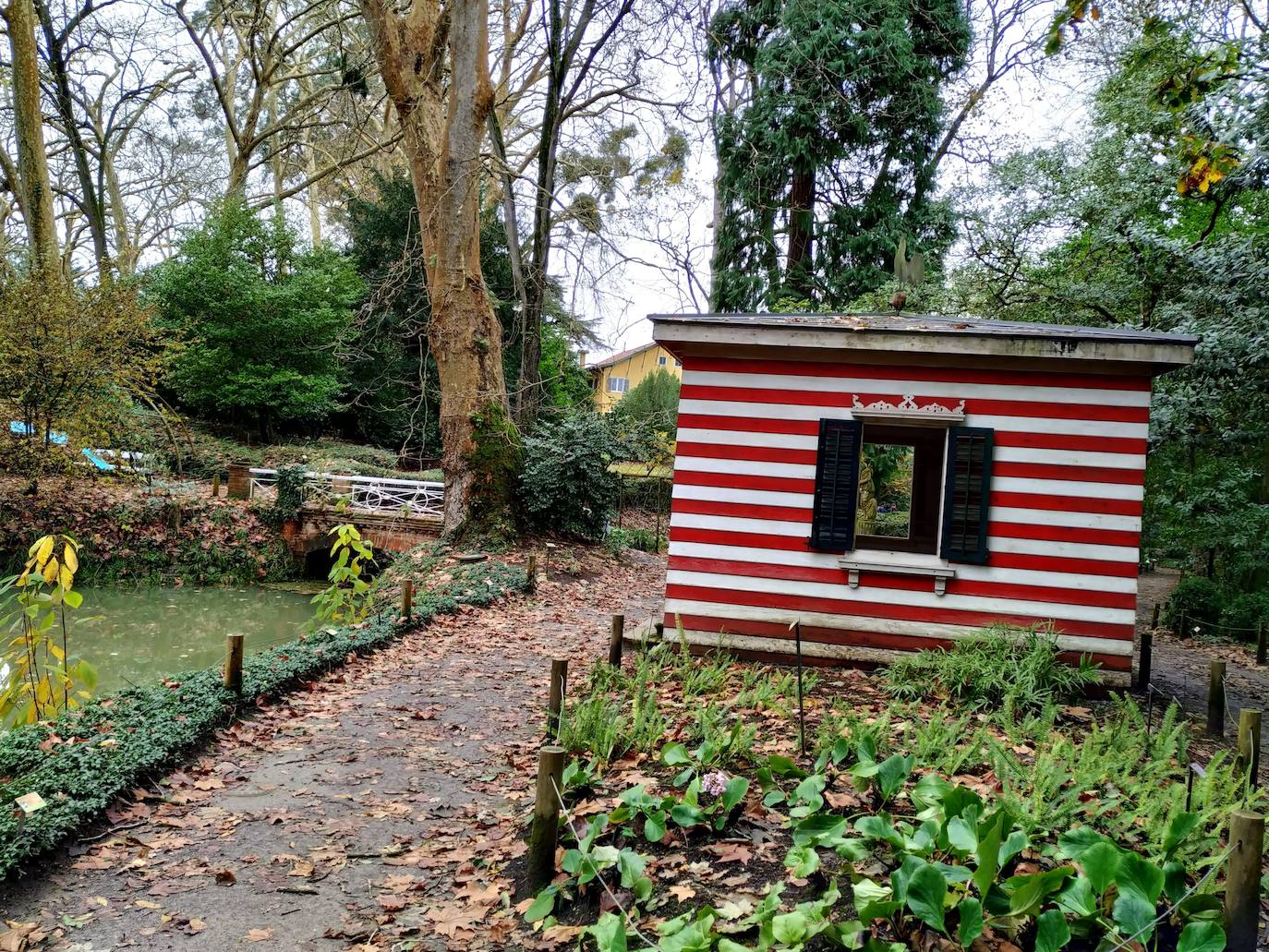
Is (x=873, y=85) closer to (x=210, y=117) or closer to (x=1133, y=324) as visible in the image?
(x=1133, y=324)

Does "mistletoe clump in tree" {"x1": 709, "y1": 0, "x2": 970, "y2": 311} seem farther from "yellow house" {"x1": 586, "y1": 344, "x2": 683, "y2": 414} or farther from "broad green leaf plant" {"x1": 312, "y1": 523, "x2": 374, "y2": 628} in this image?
"yellow house" {"x1": 586, "y1": 344, "x2": 683, "y2": 414}

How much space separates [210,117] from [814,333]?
3089 centimetres

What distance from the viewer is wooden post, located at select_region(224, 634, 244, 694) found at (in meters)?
7.11

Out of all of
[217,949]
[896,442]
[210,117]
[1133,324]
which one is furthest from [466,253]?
[210,117]

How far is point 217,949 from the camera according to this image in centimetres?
396

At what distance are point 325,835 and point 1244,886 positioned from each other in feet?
16.0

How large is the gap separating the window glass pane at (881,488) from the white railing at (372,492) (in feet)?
32.5

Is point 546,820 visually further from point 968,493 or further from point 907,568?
point 968,493

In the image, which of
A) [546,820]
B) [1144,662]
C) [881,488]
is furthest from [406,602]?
[881,488]

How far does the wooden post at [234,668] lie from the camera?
711 cm

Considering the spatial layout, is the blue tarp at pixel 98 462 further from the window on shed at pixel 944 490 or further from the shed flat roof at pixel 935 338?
the window on shed at pixel 944 490

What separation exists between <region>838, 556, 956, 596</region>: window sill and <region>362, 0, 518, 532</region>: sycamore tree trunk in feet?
30.1

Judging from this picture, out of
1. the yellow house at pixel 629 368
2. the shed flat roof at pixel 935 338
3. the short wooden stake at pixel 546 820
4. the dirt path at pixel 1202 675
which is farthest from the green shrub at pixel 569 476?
the yellow house at pixel 629 368

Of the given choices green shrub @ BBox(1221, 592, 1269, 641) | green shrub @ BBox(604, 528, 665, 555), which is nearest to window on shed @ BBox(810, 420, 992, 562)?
green shrub @ BBox(1221, 592, 1269, 641)
